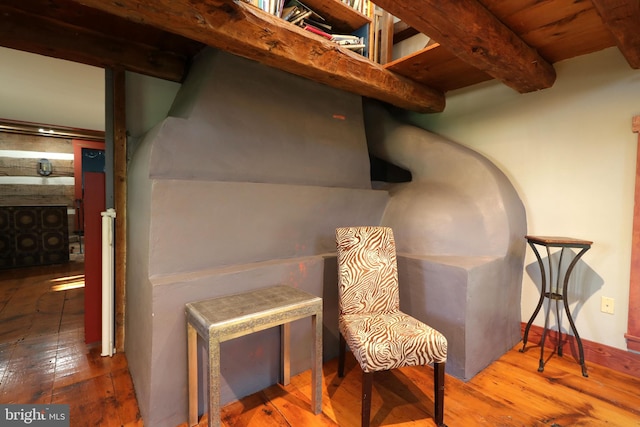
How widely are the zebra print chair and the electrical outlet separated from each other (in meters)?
1.49

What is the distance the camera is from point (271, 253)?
1950 mm

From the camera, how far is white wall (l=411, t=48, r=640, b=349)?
2023 mm

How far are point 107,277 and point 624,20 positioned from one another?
3412mm

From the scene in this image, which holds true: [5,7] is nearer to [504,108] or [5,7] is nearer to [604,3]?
[604,3]

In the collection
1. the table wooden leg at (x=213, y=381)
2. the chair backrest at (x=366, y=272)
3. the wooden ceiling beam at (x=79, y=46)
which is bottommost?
the table wooden leg at (x=213, y=381)

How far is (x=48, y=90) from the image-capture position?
11.4 feet

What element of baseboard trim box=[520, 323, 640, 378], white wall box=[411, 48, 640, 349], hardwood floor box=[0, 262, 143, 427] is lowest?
hardwood floor box=[0, 262, 143, 427]

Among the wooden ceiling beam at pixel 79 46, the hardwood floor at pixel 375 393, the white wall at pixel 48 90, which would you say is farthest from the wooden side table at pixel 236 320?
the white wall at pixel 48 90

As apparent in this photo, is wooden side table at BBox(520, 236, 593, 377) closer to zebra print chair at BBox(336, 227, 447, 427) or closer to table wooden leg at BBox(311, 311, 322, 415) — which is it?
zebra print chair at BBox(336, 227, 447, 427)

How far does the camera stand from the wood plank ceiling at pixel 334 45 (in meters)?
1.34

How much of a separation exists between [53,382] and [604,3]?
3.61 meters

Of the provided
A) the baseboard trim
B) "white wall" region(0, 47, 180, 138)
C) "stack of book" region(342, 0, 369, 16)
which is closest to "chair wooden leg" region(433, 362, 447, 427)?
the baseboard trim

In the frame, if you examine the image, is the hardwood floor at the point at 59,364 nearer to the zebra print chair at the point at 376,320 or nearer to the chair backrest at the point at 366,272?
the zebra print chair at the point at 376,320

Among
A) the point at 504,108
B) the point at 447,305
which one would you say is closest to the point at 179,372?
the point at 447,305
